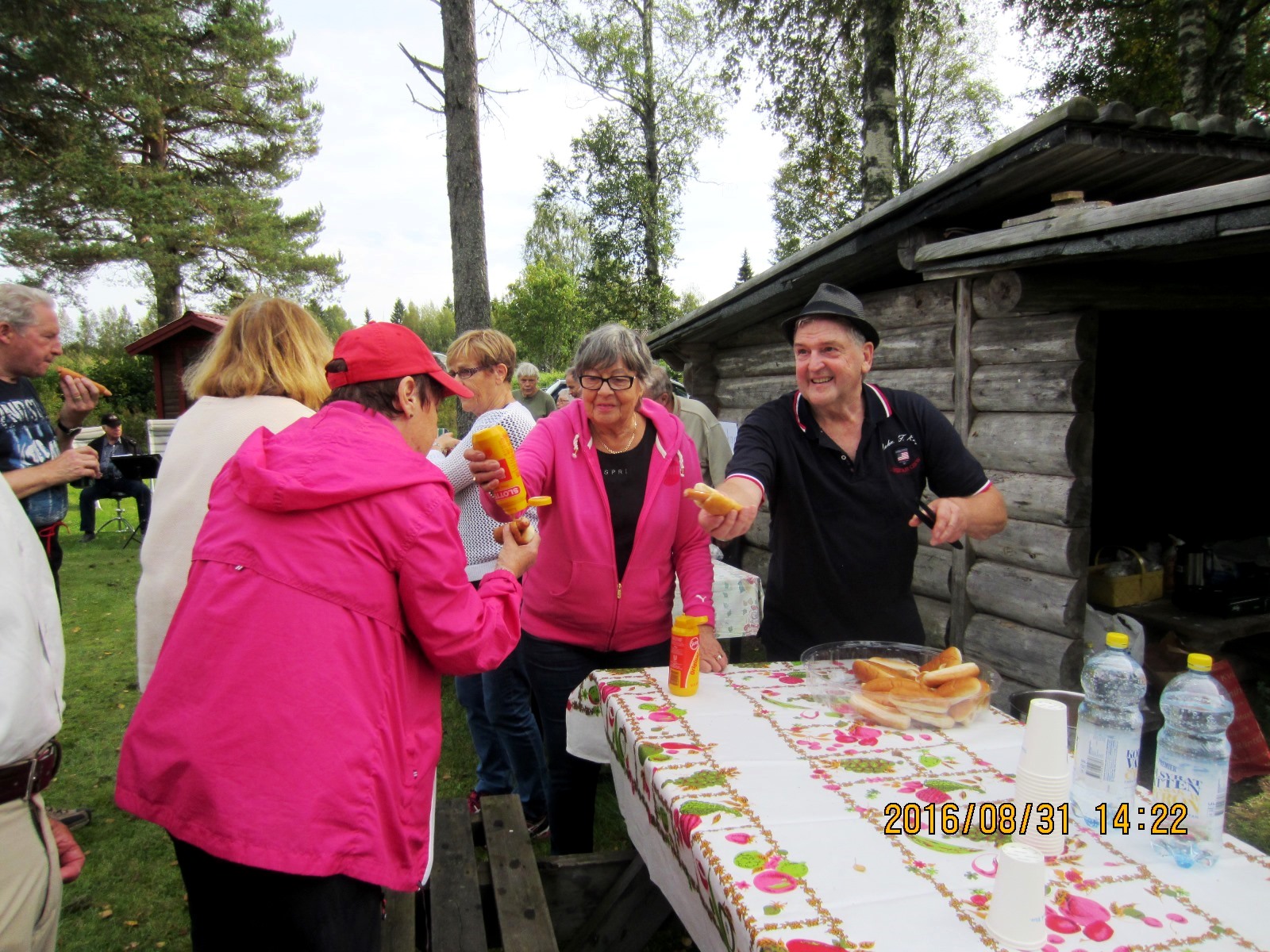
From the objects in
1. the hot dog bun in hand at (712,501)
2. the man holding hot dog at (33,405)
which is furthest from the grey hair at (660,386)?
the man holding hot dog at (33,405)

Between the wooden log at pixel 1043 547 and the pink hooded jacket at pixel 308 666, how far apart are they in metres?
3.01

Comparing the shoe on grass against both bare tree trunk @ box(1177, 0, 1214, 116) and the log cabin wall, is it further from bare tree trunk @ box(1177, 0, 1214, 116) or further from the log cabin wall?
bare tree trunk @ box(1177, 0, 1214, 116)

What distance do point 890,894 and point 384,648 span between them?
3.29ft

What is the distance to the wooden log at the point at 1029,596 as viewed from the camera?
379 cm

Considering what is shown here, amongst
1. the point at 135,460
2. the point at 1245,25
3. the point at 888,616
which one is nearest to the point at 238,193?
the point at 135,460

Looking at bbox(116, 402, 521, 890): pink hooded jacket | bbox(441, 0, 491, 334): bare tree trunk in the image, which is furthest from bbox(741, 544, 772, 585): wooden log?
bbox(116, 402, 521, 890): pink hooded jacket

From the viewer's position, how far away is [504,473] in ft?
7.50

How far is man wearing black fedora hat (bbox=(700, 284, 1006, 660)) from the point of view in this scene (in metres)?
2.55

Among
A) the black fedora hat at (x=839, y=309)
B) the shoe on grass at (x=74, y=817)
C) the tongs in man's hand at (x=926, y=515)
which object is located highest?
the black fedora hat at (x=839, y=309)

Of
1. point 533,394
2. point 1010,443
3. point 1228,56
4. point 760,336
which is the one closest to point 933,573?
point 1010,443

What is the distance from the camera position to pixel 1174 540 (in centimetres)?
534

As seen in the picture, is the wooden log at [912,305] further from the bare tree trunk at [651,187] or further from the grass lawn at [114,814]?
Result: the bare tree trunk at [651,187]

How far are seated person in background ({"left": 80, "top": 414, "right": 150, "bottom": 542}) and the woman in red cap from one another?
1088 centimetres

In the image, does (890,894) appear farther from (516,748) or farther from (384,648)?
(516,748)
